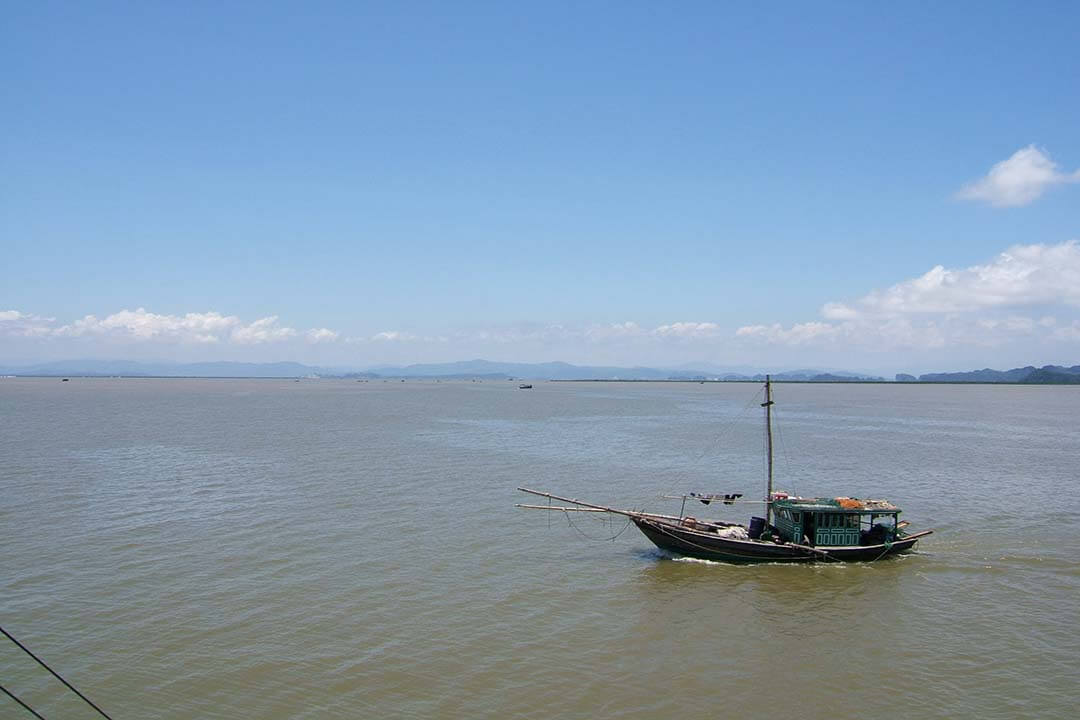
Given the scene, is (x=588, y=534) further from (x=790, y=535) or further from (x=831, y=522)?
(x=831, y=522)

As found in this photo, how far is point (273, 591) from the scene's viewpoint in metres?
26.4

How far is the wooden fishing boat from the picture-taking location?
32.2 meters

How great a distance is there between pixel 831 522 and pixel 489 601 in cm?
1736

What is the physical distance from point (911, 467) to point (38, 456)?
73346mm

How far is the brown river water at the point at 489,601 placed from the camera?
19531mm

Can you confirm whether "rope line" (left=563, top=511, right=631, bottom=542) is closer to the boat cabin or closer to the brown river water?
the brown river water

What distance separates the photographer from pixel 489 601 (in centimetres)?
2609

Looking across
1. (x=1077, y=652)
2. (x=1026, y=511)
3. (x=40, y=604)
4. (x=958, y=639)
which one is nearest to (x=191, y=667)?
(x=40, y=604)

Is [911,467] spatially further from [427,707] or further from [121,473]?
[121,473]

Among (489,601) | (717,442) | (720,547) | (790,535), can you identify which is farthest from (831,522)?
(717,442)

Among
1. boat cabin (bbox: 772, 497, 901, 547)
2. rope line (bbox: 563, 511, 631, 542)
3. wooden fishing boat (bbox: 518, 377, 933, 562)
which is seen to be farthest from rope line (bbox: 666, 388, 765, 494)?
boat cabin (bbox: 772, 497, 901, 547)

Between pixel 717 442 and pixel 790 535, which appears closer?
pixel 790 535

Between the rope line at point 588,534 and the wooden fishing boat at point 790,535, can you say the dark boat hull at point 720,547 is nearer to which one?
the wooden fishing boat at point 790,535

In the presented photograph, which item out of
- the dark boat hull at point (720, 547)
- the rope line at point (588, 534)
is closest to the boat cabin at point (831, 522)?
the dark boat hull at point (720, 547)
